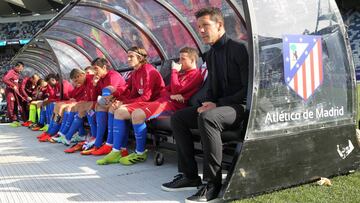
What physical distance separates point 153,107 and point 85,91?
3.10m

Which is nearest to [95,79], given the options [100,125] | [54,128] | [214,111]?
[100,125]

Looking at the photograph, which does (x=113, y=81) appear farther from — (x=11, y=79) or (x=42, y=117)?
(x=11, y=79)

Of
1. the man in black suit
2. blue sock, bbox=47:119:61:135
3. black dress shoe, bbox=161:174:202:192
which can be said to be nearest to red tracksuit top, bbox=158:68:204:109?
the man in black suit

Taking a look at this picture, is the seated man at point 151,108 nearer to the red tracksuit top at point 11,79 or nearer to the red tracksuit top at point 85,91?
the red tracksuit top at point 85,91

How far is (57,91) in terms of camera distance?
10.3 m

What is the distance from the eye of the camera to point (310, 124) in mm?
3514

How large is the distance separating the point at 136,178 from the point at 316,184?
5.87 feet

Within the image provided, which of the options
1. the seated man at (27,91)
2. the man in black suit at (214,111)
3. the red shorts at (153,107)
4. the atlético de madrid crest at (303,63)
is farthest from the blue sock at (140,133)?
the seated man at (27,91)

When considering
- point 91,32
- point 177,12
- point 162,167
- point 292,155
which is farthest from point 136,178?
point 91,32

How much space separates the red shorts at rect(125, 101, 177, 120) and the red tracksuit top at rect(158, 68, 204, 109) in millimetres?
102

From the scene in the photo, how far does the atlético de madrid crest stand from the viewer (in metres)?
3.40

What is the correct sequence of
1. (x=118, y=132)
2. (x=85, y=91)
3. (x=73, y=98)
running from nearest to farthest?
(x=118, y=132)
(x=85, y=91)
(x=73, y=98)

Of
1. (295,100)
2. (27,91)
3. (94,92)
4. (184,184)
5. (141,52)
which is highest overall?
(141,52)

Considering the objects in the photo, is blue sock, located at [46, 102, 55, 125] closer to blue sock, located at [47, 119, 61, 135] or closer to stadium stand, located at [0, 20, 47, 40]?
blue sock, located at [47, 119, 61, 135]
